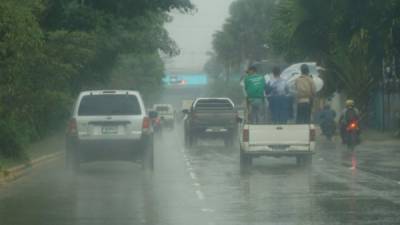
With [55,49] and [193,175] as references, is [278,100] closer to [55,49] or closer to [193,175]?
[193,175]

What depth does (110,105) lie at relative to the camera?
84.4 ft

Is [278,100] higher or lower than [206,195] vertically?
higher

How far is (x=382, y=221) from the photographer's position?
14.8 meters

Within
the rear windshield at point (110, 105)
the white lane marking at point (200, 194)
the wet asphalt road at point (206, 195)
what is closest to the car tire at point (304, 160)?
the wet asphalt road at point (206, 195)

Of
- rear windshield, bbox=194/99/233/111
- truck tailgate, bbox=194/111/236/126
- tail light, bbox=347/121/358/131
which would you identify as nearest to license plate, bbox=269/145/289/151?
tail light, bbox=347/121/358/131

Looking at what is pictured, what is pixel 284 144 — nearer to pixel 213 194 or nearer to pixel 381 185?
pixel 381 185

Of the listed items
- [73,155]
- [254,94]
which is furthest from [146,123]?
[254,94]

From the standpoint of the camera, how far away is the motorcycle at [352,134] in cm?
3434

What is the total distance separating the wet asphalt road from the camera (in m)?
15.5

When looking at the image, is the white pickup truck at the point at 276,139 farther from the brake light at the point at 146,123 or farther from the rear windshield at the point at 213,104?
the rear windshield at the point at 213,104

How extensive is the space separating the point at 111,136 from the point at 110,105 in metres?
0.92

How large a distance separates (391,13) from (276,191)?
→ 23.6 meters

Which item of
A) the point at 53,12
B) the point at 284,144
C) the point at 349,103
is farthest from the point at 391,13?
the point at 284,144

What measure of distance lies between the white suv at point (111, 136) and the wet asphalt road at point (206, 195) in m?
0.48
